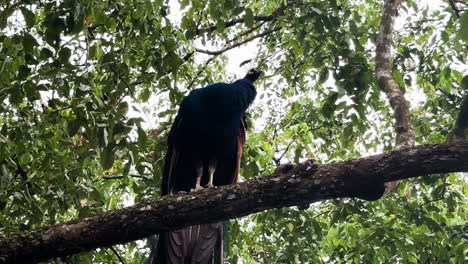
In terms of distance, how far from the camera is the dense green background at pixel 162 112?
11.5ft

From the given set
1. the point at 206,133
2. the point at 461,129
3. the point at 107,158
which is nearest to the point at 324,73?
the point at 206,133

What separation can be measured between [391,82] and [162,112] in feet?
5.86

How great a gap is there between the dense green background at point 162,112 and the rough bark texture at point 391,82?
0.12m

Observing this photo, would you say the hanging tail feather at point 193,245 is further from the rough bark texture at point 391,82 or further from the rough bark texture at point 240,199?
the rough bark texture at point 391,82

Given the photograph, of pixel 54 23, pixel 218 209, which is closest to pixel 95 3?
pixel 54 23

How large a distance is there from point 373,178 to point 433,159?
0.88 ft

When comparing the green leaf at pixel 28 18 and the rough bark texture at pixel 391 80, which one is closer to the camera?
the rough bark texture at pixel 391 80

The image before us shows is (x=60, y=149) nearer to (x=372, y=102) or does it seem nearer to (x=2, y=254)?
(x=2, y=254)

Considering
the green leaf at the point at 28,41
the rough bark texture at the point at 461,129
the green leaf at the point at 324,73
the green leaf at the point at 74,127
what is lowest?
the rough bark texture at the point at 461,129

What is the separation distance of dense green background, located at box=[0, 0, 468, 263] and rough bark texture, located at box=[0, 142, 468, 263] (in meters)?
0.57

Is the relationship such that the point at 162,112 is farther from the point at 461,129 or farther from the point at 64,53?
the point at 461,129

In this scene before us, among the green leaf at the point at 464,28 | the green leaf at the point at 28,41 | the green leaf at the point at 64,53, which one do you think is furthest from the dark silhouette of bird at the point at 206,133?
the green leaf at the point at 464,28

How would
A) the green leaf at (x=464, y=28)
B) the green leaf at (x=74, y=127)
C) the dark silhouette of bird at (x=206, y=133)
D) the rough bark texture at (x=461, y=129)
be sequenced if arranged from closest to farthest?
the green leaf at (x=464, y=28) < the rough bark texture at (x=461, y=129) < the green leaf at (x=74, y=127) < the dark silhouette of bird at (x=206, y=133)

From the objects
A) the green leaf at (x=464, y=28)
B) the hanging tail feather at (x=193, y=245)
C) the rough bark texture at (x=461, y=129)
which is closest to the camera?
the green leaf at (x=464, y=28)
